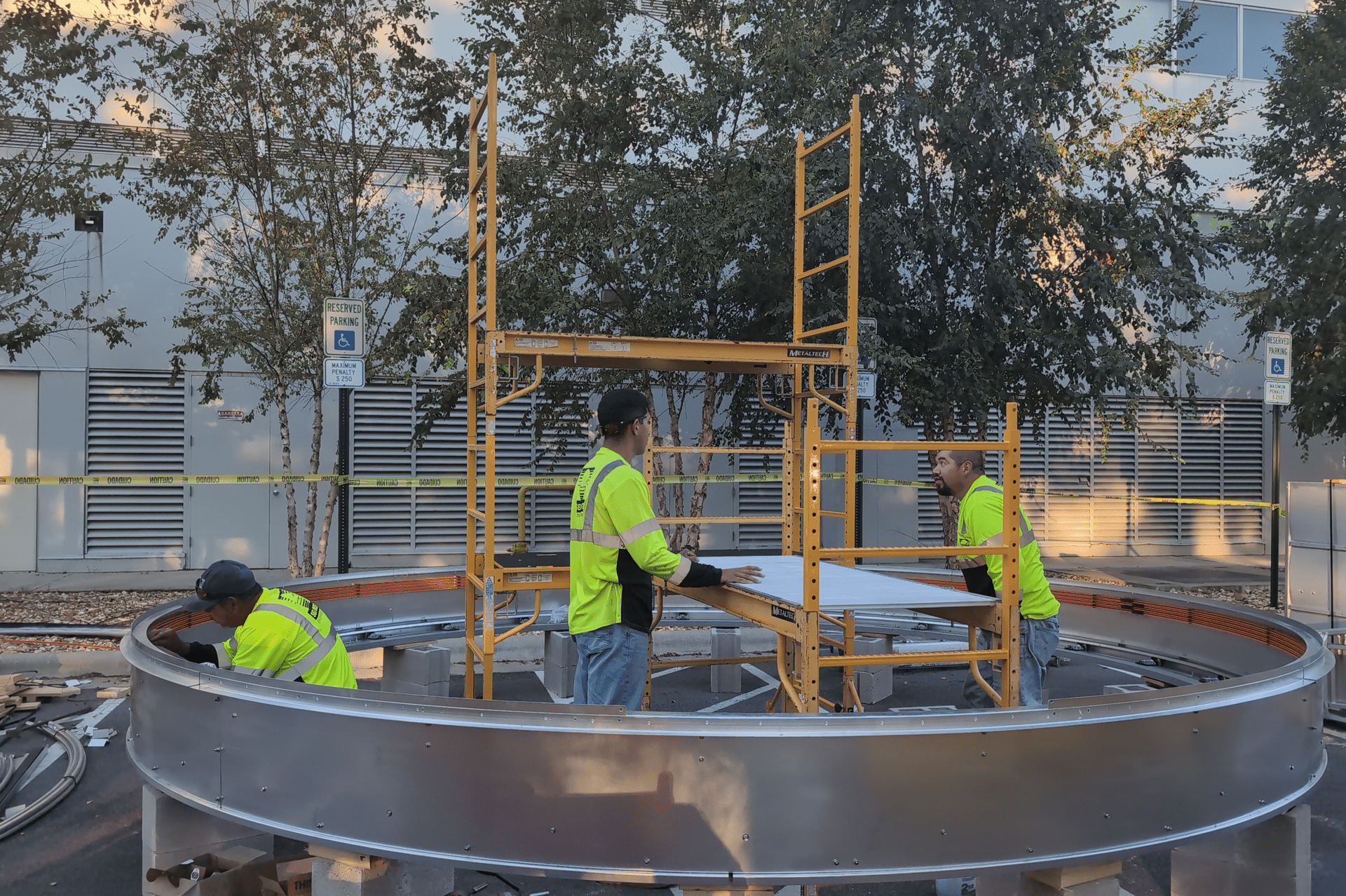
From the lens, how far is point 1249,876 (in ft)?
14.7

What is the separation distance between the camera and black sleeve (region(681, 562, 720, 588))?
15.3 feet

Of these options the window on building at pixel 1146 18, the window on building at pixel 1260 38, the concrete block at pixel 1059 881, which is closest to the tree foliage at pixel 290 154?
the concrete block at pixel 1059 881

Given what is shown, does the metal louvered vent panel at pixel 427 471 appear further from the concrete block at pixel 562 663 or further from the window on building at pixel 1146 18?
the window on building at pixel 1146 18

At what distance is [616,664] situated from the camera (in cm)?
470

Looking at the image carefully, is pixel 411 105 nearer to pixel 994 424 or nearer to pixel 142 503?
pixel 142 503

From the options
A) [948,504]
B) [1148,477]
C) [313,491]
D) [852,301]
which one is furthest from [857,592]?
[1148,477]

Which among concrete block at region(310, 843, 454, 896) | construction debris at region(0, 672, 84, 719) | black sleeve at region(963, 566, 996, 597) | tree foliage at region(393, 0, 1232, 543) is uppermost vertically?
tree foliage at region(393, 0, 1232, 543)

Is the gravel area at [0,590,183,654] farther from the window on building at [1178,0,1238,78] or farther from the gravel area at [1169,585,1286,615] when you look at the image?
the window on building at [1178,0,1238,78]

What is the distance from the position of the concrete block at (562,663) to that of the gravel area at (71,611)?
4.26 metres

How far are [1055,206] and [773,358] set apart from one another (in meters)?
6.49

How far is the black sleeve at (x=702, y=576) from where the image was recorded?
4656mm

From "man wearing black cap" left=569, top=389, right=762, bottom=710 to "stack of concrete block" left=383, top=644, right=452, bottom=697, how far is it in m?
2.96

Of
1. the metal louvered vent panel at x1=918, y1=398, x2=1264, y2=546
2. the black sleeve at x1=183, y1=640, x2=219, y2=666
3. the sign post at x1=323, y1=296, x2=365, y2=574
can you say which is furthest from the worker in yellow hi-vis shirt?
the metal louvered vent panel at x1=918, y1=398, x2=1264, y2=546

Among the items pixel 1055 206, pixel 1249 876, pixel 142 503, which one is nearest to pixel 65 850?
pixel 1249 876
